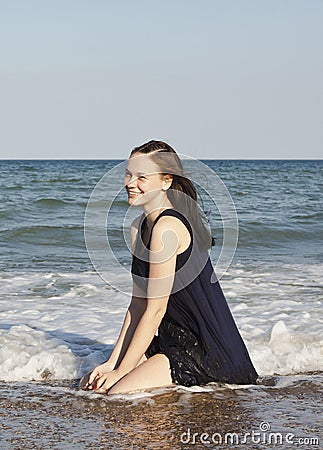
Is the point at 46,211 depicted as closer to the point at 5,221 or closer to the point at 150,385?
the point at 5,221

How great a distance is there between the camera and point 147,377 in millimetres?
3957

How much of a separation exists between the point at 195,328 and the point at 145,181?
0.81 meters

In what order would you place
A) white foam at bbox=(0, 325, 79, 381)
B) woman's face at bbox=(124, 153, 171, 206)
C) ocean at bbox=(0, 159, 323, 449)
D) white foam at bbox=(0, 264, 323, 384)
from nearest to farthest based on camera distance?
ocean at bbox=(0, 159, 323, 449) < woman's face at bbox=(124, 153, 171, 206) < white foam at bbox=(0, 325, 79, 381) < white foam at bbox=(0, 264, 323, 384)

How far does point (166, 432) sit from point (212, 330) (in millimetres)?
773

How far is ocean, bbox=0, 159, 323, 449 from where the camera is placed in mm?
3447

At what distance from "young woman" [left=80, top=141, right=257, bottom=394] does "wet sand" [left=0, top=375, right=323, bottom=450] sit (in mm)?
113

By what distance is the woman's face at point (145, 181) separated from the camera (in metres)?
4.05

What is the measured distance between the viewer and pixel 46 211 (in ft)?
54.1

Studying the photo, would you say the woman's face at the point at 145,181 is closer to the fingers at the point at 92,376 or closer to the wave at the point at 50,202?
the fingers at the point at 92,376

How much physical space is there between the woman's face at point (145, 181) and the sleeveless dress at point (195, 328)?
12 cm

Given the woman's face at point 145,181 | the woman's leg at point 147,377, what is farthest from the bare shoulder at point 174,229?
the woman's leg at point 147,377

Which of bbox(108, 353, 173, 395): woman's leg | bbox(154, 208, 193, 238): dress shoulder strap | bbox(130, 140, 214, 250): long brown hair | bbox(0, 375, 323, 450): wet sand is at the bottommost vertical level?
bbox(0, 375, 323, 450): wet sand

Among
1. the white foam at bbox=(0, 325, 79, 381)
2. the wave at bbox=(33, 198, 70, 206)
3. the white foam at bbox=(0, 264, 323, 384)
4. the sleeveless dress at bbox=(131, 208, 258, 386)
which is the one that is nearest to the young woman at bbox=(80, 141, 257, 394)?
the sleeveless dress at bbox=(131, 208, 258, 386)

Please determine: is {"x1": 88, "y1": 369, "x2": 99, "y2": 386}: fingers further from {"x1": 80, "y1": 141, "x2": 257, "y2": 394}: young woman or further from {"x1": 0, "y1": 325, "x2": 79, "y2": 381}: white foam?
{"x1": 0, "y1": 325, "x2": 79, "y2": 381}: white foam
